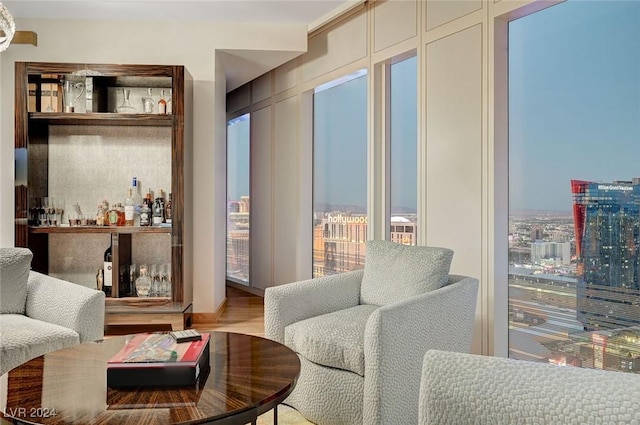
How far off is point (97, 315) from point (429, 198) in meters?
2.15

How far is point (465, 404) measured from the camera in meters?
0.61

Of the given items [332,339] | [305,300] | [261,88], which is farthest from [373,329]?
[261,88]

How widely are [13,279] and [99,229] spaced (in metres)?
1.30

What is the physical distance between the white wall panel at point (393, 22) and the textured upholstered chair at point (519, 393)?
125 inches

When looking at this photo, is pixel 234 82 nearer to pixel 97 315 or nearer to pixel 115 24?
pixel 115 24

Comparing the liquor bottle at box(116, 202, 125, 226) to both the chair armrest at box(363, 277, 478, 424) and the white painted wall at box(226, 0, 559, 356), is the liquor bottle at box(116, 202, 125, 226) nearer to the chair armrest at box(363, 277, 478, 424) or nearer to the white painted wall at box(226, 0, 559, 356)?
the white painted wall at box(226, 0, 559, 356)

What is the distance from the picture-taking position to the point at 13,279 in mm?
2516

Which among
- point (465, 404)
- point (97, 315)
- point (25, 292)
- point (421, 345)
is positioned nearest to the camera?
point (465, 404)

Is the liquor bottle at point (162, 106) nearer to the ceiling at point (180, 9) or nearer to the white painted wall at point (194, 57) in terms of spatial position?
the white painted wall at point (194, 57)

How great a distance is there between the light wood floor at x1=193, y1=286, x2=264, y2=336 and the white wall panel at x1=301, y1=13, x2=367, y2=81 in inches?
91.9

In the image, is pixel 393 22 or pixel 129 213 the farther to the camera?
pixel 129 213

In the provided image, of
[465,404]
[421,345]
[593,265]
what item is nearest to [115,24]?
[421,345]

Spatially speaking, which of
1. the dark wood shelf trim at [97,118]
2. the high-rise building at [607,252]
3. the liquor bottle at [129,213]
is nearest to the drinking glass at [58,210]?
the liquor bottle at [129,213]

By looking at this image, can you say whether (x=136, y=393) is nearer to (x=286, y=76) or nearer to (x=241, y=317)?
(x=241, y=317)
